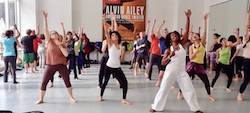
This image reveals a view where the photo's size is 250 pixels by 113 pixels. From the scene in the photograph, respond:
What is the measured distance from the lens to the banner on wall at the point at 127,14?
1372 centimetres

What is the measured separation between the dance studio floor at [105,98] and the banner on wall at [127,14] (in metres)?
5.64

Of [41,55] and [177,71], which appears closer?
[177,71]

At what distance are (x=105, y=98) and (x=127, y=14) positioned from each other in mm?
8045

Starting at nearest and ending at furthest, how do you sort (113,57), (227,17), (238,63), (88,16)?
(113,57), (238,63), (227,17), (88,16)

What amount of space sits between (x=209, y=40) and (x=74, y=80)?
19.8 ft

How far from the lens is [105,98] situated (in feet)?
20.5

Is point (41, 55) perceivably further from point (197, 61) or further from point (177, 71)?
point (177, 71)

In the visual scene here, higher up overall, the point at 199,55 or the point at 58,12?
the point at 58,12

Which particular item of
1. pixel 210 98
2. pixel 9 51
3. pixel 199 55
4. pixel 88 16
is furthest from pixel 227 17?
pixel 9 51

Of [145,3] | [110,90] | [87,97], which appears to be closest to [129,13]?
[145,3]

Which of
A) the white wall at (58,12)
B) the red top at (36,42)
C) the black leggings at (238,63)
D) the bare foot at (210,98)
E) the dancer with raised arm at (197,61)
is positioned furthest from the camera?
the white wall at (58,12)

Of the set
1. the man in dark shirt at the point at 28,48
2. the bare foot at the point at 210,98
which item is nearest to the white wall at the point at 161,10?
the man in dark shirt at the point at 28,48

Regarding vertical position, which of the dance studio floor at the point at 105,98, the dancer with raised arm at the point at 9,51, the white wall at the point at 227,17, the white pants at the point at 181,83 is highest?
the white wall at the point at 227,17

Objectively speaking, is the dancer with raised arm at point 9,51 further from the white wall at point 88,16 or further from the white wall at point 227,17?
the white wall at point 227,17
